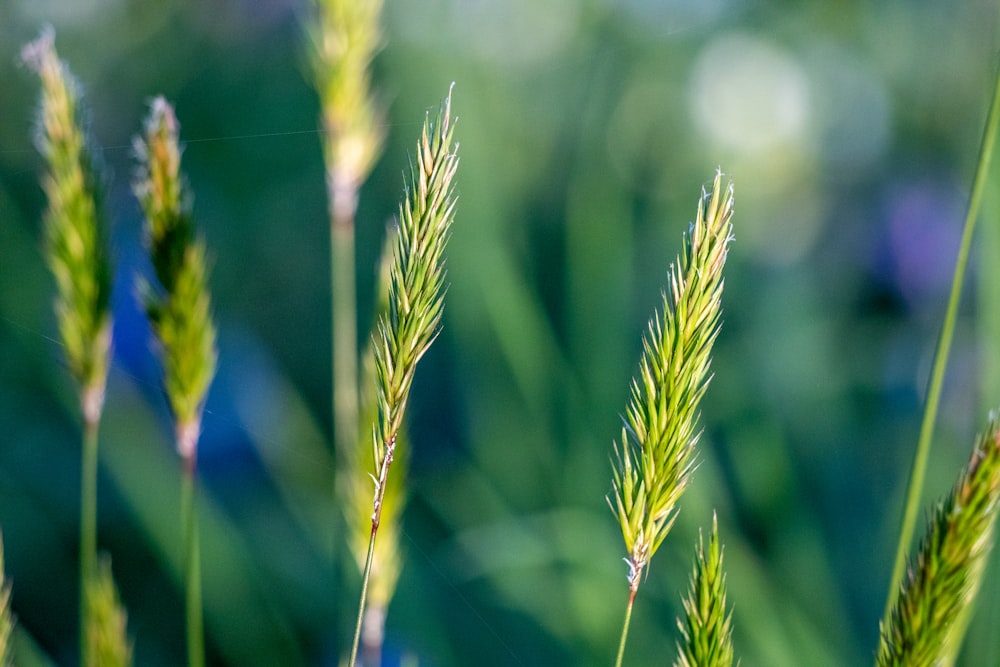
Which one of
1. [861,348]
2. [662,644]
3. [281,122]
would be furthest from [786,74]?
[662,644]

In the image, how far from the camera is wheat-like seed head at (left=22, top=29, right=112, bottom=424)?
19.8 inches

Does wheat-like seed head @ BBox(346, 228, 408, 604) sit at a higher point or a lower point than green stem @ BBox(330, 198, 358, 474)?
lower

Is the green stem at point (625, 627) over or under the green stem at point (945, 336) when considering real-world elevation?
under

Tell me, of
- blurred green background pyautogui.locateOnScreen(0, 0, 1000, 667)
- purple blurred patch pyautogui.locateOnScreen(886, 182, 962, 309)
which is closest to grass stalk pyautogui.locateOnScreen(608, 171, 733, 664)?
blurred green background pyautogui.locateOnScreen(0, 0, 1000, 667)

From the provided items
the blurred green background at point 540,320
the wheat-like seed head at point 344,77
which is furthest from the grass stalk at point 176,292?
the blurred green background at point 540,320

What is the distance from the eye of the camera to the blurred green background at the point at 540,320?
1.07 metres

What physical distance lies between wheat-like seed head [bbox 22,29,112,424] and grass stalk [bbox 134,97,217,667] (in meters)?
0.03

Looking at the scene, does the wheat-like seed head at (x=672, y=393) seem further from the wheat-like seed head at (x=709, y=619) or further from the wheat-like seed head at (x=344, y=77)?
the wheat-like seed head at (x=344, y=77)

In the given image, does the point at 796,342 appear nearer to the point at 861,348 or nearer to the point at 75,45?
the point at 861,348

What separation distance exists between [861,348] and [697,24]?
2.46ft

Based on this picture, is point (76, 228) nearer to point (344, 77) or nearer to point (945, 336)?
point (344, 77)

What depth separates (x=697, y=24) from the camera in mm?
1793

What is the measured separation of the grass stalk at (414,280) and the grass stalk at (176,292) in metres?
0.18

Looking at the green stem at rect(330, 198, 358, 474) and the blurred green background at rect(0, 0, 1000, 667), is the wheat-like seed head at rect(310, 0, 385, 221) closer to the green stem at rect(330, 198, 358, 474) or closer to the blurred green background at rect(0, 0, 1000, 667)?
the green stem at rect(330, 198, 358, 474)
